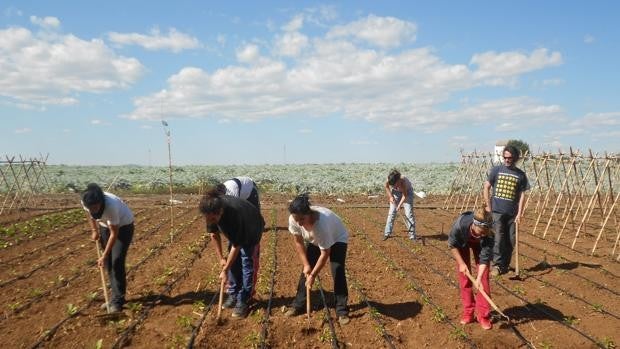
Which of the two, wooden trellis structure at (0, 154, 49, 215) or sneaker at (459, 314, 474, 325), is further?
wooden trellis structure at (0, 154, 49, 215)

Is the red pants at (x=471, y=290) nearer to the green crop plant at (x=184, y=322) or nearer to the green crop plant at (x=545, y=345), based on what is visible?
the green crop plant at (x=545, y=345)

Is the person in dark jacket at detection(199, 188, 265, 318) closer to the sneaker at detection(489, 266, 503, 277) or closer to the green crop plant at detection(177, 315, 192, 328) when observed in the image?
the green crop plant at detection(177, 315, 192, 328)

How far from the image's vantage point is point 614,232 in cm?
1112

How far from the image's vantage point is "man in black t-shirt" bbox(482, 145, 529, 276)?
668 cm

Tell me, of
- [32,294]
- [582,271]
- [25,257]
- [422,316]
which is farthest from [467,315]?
[25,257]

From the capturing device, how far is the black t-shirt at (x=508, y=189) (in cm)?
668

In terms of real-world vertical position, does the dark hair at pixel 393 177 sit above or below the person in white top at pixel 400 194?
above

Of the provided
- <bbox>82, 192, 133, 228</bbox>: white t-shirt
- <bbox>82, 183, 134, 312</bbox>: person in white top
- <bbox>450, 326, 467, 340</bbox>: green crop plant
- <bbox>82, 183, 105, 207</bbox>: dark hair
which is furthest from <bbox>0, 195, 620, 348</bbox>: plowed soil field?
<bbox>82, 183, 105, 207</bbox>: dark hair

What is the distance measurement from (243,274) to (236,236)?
0.66 m

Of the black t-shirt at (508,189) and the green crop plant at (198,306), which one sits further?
the black t-shirt at (508,189)

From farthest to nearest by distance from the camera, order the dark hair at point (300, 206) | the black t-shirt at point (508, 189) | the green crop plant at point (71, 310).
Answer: the black t-shirt at point (508, 189), the green crop plant at point (71, 310), the dark hair at point (300, 206)

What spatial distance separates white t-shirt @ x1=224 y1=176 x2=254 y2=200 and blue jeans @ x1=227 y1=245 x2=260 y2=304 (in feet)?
2.73

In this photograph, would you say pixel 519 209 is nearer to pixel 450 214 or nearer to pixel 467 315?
pixel 467 315

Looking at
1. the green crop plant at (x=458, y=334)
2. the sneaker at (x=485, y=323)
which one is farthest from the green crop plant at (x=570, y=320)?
the green crop plant at (x=458, y=334)
